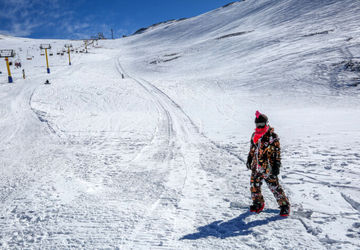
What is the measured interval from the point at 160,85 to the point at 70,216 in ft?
56.0

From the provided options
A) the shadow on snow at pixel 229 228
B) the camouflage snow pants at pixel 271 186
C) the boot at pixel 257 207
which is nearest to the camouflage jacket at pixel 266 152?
the camouflage snow pants at pixel 271 186

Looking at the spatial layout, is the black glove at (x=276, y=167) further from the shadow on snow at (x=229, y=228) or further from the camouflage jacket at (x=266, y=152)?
the shadow on snow at (x=229, y=228)

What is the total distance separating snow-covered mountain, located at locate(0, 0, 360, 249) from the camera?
12.2 ft

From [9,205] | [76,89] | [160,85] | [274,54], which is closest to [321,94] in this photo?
[274,54]

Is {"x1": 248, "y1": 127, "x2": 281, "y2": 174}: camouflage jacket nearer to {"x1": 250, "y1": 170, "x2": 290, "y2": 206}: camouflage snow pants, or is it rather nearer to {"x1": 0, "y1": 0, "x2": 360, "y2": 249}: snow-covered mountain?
{"x1": 250, "y1": 170, "x2": 290, "y2": 206}: camouflage snow pants

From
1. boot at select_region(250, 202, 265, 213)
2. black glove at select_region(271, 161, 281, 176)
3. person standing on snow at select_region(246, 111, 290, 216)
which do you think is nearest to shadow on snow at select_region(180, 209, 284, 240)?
boot at select_region(250, 202, 265, 213)

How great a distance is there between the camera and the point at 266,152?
3781mm

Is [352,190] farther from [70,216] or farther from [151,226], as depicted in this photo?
[70,216]

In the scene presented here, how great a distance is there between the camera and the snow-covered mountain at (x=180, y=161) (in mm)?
3707

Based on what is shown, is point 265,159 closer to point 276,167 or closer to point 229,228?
point 276,167

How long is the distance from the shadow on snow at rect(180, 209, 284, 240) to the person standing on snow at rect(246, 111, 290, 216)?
0.31m

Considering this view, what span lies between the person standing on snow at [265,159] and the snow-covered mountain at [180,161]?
381mm

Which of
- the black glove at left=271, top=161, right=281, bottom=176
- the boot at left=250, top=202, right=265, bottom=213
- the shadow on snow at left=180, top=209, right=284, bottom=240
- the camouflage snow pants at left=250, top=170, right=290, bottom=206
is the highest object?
the black glove at left=271, top=161, right=281, bottom=176

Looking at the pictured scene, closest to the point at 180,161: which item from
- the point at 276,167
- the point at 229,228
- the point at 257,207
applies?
the point at 257,207
